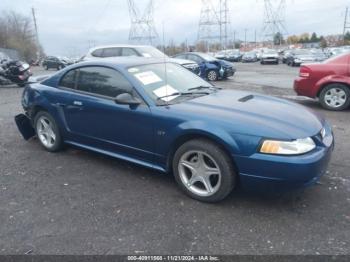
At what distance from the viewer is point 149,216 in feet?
10.7

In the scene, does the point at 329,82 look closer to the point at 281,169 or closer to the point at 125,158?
the point at 281,169

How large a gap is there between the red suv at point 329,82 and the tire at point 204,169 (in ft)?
17.6

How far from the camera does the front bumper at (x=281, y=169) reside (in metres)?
2.97

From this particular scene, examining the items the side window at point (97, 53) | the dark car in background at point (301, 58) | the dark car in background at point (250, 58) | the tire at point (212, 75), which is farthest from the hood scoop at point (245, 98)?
the dark car in background at point (250, 58)

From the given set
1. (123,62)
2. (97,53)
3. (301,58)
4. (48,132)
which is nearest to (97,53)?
(97,53)

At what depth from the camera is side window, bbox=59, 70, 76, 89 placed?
4.67m

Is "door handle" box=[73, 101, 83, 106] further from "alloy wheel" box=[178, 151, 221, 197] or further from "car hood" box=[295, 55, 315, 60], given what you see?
"car hood" box=[295, 55, 315, 60]

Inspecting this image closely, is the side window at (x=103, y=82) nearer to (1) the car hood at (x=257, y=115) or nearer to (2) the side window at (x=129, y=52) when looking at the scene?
(1) the car hood at (x=257, y=115)

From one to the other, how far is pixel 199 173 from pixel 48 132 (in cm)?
274

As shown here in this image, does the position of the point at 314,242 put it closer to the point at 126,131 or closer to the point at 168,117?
the point at 168,117

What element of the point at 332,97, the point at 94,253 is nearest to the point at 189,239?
the point at 94,253

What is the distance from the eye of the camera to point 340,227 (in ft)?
9.82

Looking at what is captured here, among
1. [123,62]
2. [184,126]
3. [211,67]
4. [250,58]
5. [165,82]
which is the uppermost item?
[123,62]

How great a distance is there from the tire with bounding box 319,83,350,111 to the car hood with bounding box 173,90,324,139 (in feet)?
14.0
